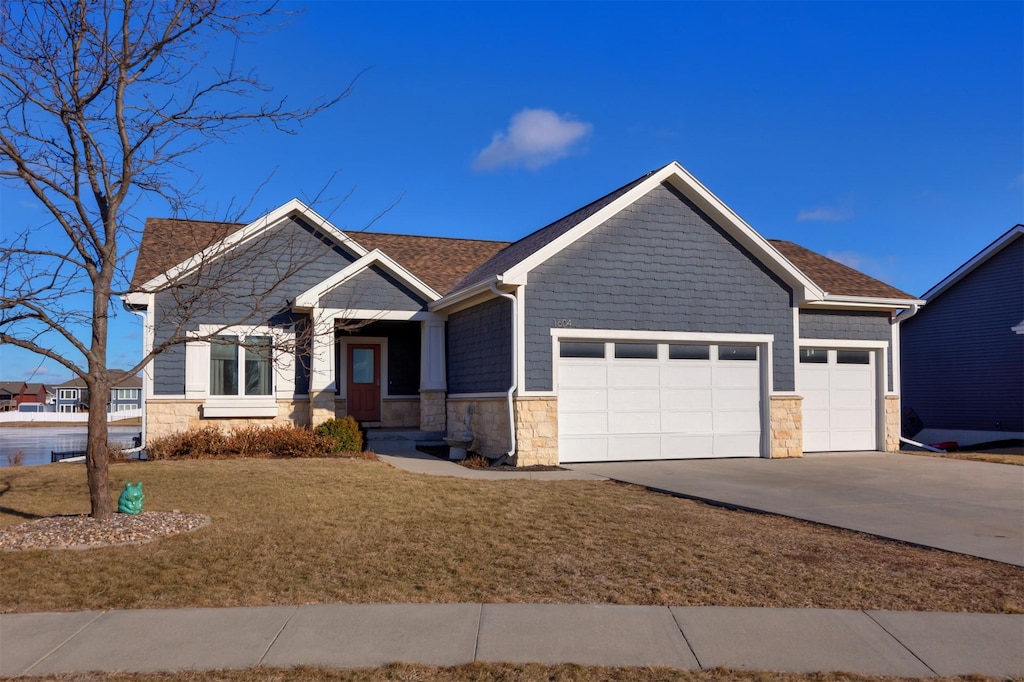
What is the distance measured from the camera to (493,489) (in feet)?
40.1

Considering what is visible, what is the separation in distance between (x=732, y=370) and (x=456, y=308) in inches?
247

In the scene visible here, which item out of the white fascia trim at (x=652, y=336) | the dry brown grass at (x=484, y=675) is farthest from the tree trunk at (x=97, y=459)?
the white fascia trim at (x=652, y=336)

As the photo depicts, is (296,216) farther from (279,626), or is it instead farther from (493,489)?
(279,626)

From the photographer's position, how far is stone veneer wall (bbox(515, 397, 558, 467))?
50.4 feet

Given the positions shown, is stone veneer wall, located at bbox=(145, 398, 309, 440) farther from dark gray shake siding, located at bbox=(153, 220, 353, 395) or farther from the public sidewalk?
the public sidewalk

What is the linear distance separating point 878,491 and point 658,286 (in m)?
6.09

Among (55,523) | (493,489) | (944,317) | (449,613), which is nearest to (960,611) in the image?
(449,613)

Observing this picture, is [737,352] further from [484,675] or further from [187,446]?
[484,675]

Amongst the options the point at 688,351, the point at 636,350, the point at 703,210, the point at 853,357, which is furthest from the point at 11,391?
the point at 853,357

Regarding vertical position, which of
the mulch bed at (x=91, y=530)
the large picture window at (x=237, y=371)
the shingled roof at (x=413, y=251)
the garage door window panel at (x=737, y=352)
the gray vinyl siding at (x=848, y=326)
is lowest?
the mulch bed at (x=91, y=530)

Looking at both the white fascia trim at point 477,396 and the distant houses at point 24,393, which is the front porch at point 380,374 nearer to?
the white fascia trim at point 477,396

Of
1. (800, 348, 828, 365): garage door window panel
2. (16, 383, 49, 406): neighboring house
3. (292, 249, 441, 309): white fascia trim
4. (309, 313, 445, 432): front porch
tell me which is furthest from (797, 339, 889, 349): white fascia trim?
(16, 383, 49, 406): neighboring house

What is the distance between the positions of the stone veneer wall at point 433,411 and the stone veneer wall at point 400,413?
1.94 m

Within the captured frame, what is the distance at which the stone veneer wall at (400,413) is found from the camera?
21625 mm
